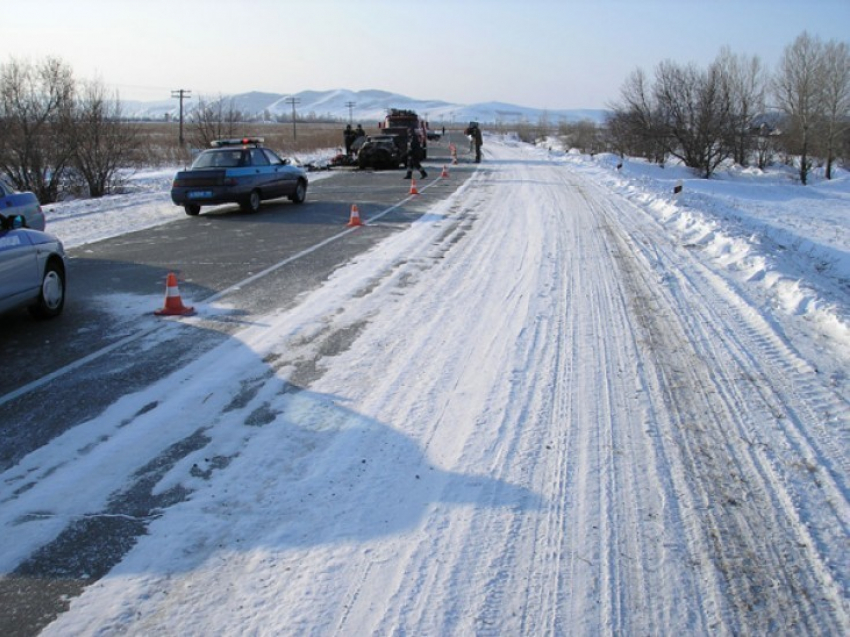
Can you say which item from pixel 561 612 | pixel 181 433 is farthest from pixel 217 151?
pixel 561 612

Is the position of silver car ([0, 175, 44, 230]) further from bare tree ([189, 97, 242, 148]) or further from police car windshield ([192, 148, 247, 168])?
bare tree ([189, 97, 242, 148])

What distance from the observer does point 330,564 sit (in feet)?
10.3

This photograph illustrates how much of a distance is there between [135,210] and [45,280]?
11.1 m

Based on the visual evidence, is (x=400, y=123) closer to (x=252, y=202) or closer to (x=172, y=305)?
(x=252, y=202)

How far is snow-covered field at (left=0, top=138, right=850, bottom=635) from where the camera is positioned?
2.92 metres

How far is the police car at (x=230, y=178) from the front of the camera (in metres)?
15.8

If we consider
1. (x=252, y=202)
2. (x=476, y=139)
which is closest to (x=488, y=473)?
(x=252, y=202)

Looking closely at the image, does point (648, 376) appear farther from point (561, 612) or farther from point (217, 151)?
point (217, 151)

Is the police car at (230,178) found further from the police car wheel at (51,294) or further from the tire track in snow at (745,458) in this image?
the tire track in snow at (745,458)

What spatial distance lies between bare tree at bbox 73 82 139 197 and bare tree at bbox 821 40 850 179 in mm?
51427

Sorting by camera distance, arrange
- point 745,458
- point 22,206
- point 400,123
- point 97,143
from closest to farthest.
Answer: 1. point 745,458
2. point 22,206
3. point 97,143
4. point 400,123

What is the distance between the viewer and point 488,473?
3.96 metres

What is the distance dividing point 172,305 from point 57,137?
2062 centimetres

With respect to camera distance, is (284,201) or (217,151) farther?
(284,201)
